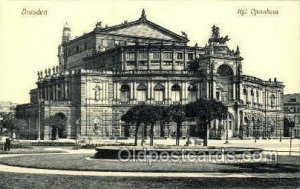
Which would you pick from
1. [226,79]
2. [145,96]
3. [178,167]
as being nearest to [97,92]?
[145,96]

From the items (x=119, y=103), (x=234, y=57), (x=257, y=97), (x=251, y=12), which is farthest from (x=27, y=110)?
(x=251, y=12)

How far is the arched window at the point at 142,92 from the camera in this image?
270ft

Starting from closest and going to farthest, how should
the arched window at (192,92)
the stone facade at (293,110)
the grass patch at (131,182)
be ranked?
1. the grass patch at (131,182)
2. the arched window at (192,92)
3. the stone facade at (293,110)

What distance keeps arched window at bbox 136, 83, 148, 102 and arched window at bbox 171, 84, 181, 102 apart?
4.54 metres

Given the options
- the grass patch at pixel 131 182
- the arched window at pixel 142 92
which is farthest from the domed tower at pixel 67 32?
the grass patch at pixel 131 182

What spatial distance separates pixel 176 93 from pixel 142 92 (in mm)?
5618

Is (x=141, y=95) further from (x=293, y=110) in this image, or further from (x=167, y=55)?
(x=293, y=110)

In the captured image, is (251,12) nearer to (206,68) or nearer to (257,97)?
(206,68)

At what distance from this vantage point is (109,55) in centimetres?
8869

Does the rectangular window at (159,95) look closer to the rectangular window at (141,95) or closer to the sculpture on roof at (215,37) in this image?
the rectangular window at (141,95)

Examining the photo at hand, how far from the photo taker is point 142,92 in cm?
8269

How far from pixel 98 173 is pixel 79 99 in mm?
55911

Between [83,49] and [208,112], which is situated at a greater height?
[83,49]

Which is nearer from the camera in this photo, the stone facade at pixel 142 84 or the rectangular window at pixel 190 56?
the stone facade at pixel 142 84
